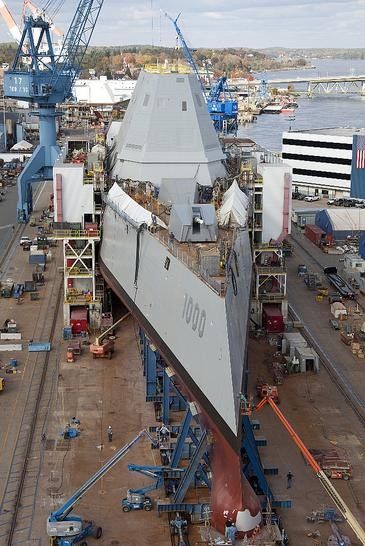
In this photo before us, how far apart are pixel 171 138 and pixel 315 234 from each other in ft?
61.9

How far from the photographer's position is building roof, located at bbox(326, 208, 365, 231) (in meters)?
47.0

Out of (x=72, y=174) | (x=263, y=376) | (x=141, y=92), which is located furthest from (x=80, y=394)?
(x=141, y=92)

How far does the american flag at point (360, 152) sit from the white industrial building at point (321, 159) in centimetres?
53

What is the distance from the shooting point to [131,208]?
25469mm

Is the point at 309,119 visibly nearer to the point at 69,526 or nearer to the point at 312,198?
the point at 312,198

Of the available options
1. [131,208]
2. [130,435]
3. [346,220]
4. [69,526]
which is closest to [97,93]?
[346,220]

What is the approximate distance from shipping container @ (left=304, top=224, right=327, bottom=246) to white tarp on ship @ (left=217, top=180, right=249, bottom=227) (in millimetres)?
19229

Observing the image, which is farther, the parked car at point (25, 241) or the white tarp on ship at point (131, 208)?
the parked car at point (25, 241)

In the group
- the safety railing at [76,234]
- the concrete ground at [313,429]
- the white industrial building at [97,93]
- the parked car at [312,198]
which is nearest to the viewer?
the concrete ground at [313,429]

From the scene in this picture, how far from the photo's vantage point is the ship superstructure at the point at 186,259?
16578mm

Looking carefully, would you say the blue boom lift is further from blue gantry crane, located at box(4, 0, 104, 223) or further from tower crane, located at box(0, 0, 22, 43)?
tower crane, located at box(0, 0, 22, 43)

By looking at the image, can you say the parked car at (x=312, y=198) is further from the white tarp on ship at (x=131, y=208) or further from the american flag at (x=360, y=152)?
the white tarp on ship at (x=131, y=208)

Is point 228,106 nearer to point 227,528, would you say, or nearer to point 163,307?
point 163,307

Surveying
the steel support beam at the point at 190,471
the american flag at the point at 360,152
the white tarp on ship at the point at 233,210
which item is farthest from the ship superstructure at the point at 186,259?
the american flag at the point at 360,152
